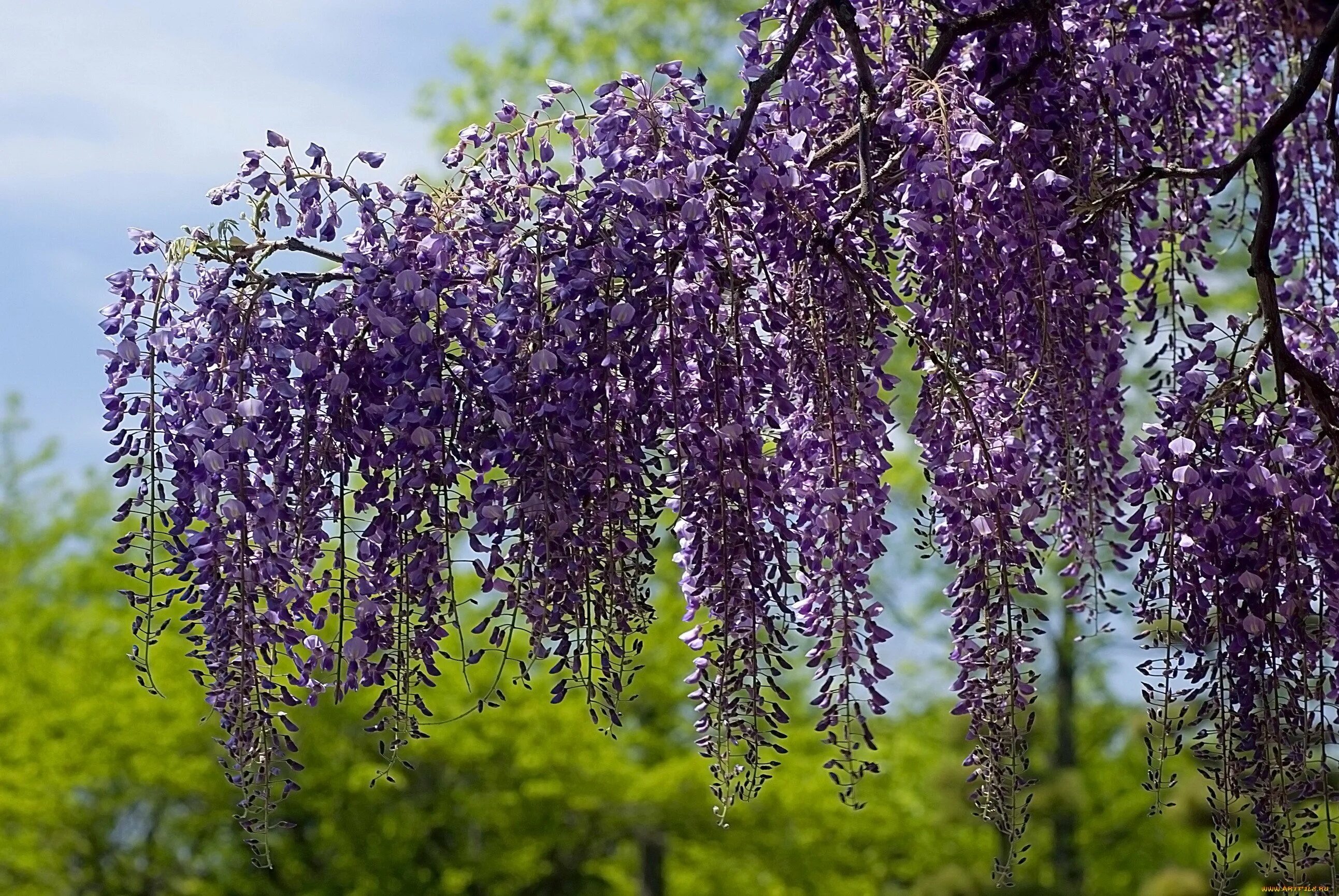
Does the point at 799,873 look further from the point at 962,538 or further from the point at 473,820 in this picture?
the point at 962,538

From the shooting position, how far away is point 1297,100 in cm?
313

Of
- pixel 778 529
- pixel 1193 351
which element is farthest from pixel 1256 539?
pixel 778 529

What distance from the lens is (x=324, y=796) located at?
390 inches

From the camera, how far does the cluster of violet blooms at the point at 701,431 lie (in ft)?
8.34

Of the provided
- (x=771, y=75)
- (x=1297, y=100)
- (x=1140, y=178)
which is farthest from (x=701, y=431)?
(x=1297, y=100)

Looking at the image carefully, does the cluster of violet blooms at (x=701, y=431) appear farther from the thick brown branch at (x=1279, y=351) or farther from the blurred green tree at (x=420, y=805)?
the blurred green tree at (x=420, y=805)

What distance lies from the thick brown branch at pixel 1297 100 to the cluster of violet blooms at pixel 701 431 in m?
0.11

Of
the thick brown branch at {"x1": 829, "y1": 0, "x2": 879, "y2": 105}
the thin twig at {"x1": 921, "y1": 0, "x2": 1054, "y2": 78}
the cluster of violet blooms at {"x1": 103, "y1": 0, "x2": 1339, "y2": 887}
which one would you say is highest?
the thin twig at {"x1": 921, "y1": 0, "x2": 1054, "y2": 78}

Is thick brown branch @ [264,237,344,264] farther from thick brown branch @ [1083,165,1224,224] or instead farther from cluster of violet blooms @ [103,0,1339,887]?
thick brown branch @ [1083,165,1224,224]

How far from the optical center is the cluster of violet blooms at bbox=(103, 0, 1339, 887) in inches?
100

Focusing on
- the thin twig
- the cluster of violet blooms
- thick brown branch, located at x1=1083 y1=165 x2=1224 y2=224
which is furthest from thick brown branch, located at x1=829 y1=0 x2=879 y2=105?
thick brown branch, located at x1=1083 y1=165 x2=1224 y2=224

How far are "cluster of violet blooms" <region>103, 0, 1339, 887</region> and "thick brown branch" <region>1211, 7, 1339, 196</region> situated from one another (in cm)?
11

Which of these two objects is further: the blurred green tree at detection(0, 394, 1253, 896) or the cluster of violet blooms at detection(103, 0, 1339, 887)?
the blurred green tree at detection(0, 394, 1253, 896)

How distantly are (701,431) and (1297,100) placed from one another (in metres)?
1.50
